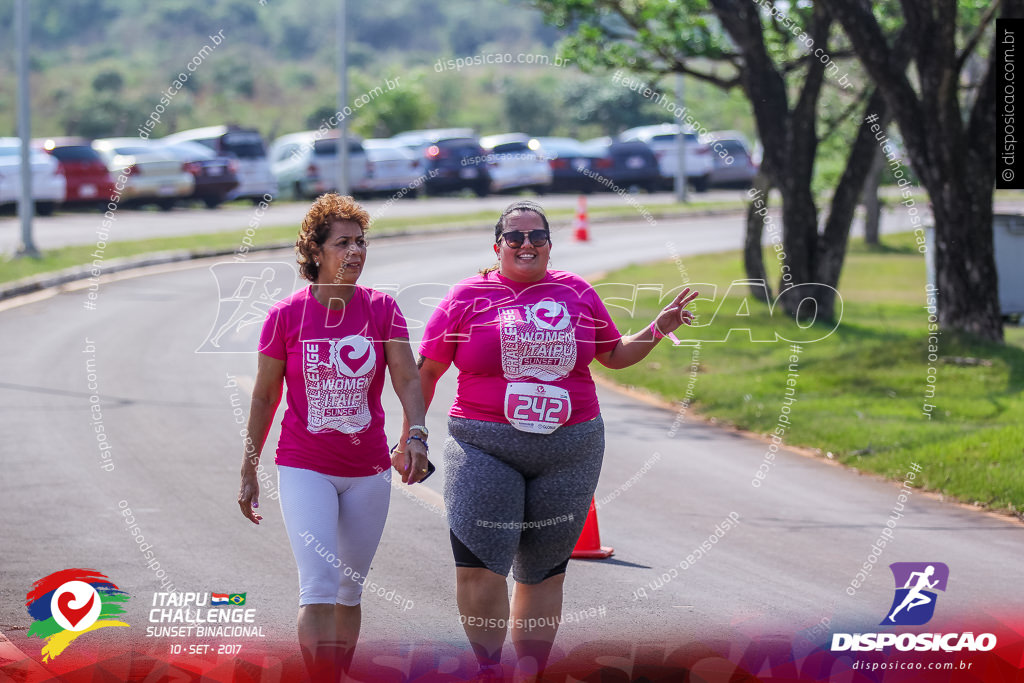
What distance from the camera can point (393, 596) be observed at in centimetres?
643

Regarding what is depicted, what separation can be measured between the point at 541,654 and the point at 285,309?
5.20 ft

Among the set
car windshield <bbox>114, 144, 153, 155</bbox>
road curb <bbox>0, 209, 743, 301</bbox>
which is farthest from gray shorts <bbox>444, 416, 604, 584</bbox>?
car windshield <bbox>114, 144, 153, 155</bbox>

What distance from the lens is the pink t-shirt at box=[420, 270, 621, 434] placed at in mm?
4848

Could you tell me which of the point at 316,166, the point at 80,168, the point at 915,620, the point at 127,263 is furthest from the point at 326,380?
the point at 316,166

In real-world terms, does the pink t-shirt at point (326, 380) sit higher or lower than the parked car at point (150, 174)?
lower

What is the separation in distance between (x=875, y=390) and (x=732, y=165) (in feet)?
94.4

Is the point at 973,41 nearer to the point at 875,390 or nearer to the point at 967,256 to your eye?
the point at 967,256

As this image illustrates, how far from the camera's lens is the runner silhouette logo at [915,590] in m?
6.12

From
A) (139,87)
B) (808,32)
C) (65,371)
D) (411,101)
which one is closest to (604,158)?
(411,101)

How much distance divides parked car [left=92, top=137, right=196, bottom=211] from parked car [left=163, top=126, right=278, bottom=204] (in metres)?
1.53

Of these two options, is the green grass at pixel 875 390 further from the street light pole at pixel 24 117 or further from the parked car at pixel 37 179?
the parked car at pixel 37 179

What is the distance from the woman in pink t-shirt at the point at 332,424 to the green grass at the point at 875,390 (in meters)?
5.09

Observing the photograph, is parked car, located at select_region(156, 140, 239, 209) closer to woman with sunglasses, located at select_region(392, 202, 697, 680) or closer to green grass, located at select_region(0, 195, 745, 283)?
green grass, located at select_region(0, 195, 745, 283)

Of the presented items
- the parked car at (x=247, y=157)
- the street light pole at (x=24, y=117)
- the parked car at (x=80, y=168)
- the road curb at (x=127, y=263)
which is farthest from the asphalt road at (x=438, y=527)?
the parked car at (x=247, y=157)
